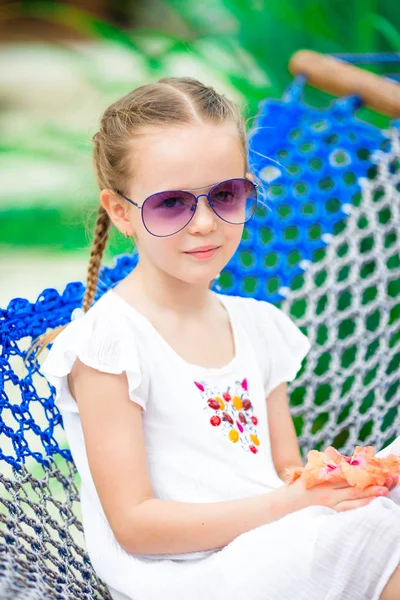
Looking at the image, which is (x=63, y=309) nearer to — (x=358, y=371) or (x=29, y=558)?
(x=29, y=558)

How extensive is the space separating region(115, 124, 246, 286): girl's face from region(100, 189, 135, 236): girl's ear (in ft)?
0.04

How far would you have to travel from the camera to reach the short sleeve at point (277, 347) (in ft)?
4.09

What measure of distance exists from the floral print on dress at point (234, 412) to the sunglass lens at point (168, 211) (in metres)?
0.21

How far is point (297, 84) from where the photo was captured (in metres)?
1.84

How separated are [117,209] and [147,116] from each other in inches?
5.2

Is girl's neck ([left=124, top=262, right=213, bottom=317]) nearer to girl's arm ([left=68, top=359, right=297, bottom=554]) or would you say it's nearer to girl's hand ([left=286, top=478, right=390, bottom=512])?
girl's arm ([left=68, top=359, right=297, bottom=554])

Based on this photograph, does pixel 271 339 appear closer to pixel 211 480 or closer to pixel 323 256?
pixel 211 480

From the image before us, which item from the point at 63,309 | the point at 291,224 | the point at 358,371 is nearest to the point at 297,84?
the point at 291,224

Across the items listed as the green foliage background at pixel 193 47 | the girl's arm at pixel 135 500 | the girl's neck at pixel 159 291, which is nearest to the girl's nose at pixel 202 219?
the girl's neck at pixel 159 291

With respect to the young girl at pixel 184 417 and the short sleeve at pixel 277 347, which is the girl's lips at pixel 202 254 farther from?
the short sleeve at pixel 277 347

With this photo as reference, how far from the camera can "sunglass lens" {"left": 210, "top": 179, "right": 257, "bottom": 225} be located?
1.03 meters

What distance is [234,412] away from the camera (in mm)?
1122

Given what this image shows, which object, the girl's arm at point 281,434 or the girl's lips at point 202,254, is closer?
the girl's lips at point 202,254

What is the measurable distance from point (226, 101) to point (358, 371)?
26.4 inches
